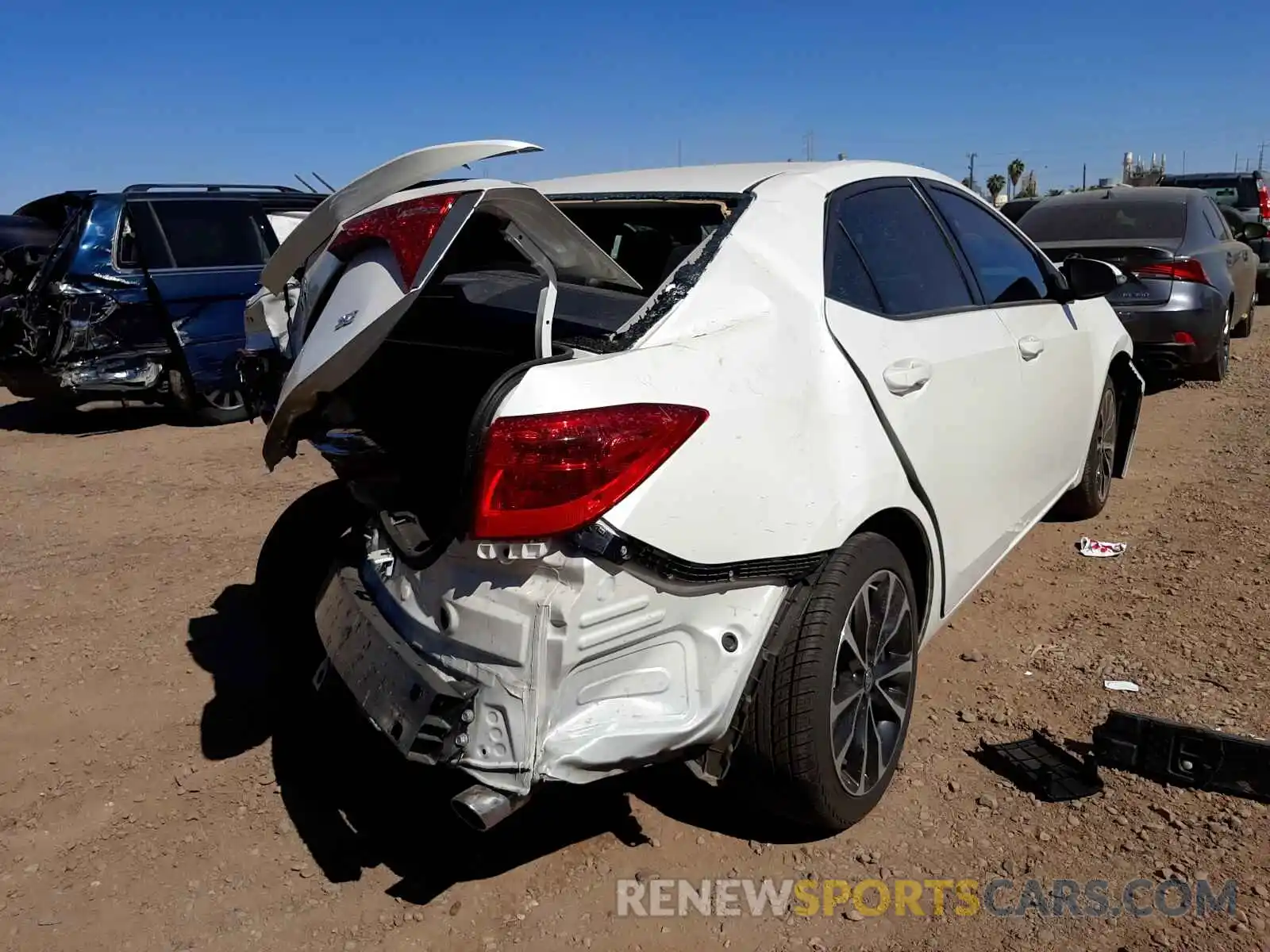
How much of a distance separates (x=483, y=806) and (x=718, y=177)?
2.00 m

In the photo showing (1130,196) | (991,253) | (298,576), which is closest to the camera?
(298,576)

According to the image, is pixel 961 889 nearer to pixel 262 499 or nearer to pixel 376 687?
pixel 376 687

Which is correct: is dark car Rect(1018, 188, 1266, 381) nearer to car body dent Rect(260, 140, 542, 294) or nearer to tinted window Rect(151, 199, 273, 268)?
car body dent Rect(260, 140, 542, 294)

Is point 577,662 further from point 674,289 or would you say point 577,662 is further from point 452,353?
point 452,353

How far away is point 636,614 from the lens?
2.19 metres

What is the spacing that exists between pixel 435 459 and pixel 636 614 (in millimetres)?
1019

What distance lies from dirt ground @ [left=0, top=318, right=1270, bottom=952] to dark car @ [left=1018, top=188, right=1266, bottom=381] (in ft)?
9.47

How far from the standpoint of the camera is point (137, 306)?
8070 mm

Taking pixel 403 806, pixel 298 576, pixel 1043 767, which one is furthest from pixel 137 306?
pixel 1043 767

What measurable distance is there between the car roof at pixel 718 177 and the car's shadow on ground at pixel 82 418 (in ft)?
21.3

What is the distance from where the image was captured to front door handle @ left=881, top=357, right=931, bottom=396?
274 centimetres

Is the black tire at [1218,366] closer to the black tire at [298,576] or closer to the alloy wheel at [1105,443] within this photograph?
the alloy wheel at [1105,443]

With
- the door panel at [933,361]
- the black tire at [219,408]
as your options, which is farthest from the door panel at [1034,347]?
the black tire at [219,408]

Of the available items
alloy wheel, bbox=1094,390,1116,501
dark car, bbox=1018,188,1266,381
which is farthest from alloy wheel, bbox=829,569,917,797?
dark car, bbox=1018,188,1266,381
